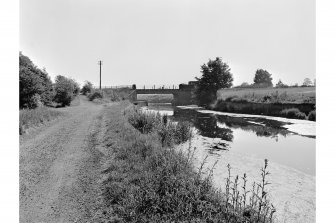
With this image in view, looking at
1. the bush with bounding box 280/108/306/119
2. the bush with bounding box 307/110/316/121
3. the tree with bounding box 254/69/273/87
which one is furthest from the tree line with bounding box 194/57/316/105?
the tree with bounding box 254/69/273/87

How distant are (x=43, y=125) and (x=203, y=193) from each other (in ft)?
51.2

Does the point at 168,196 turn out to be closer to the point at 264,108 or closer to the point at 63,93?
the point at 63,93

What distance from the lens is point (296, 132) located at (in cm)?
2050

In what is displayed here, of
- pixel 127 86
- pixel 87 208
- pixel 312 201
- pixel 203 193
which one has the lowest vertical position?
pixel 312 201

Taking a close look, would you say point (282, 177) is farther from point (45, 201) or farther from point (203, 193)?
point (45, 201)

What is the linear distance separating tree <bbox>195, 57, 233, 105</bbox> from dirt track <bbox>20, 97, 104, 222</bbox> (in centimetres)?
4668

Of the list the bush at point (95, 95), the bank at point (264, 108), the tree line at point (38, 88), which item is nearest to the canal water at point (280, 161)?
the bank at point (264, 108)

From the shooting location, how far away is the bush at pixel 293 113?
29047 millimetres

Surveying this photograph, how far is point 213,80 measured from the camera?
56.7m

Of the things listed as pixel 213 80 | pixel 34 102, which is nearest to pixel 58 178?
pixel 34 102

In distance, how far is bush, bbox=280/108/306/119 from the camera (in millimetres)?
29047

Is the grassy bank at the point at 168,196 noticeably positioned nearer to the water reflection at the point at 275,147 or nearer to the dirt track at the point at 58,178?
the dirt track at the point at 58,178

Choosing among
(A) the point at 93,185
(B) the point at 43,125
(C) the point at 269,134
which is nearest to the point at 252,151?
(C) the point at 269,134

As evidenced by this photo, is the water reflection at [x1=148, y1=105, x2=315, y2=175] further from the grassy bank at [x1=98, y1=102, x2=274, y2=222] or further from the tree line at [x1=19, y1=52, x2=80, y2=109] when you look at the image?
the tree line at [x1=19, y1=52, x2=80, y2=109]
